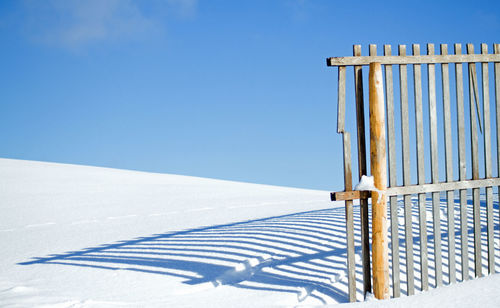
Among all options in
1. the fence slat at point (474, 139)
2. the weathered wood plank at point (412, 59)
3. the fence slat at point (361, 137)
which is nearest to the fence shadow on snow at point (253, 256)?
the fence slat at point (361, 137)

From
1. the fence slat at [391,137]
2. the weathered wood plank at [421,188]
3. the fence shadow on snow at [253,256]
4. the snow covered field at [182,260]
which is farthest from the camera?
the fence shadow on snow at [253,256]

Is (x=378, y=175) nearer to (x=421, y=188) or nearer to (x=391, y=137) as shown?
(x=391, y=137)

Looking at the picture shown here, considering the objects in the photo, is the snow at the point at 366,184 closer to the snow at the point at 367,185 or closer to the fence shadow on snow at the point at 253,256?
the snow at the point at 367,185

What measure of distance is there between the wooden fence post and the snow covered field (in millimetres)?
243

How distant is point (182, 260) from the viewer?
17.9 ft

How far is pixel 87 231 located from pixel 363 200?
5905 millimetres

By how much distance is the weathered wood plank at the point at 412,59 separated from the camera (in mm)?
3812

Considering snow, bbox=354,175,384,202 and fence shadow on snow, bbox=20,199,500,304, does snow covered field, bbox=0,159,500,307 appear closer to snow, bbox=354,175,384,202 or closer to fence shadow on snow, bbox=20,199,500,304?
fence shadow on snow, bbox=20,199,500,304

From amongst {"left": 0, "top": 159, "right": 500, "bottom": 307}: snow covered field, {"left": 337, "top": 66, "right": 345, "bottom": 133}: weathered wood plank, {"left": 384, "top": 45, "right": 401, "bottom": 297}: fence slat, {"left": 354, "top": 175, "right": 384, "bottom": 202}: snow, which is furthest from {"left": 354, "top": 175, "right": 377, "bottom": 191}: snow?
{"left": 0, "top": 159, "right": 500, "bottom": 307}: snow covered field

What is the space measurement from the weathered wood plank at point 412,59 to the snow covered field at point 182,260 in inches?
80.6

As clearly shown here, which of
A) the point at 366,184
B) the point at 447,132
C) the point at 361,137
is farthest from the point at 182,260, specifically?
the point at 447,132

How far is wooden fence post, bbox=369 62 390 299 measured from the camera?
12.7ft

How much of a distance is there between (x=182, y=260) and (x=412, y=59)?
340cm

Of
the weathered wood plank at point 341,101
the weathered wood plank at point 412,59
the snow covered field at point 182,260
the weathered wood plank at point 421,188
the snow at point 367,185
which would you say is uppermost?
the weathered wood plank at point 412,59
